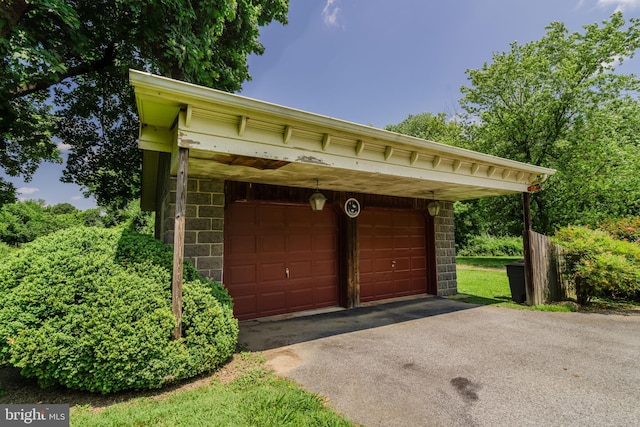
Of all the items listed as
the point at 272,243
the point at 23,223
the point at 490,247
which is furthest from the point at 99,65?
the point at 23,223

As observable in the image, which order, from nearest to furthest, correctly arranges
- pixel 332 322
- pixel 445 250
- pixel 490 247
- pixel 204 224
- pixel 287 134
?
pixel 287 134 < pixel 204 224 < pixel 332 322 < pixel 445 250 < pixel 490 247

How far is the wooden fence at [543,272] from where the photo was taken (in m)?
6.52

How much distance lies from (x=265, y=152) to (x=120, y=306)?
213 centimetres

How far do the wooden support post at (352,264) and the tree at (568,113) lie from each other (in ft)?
31.2

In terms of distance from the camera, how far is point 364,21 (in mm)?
9906

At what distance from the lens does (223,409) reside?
98.3 inches

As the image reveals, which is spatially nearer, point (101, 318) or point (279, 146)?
point (101, 318)

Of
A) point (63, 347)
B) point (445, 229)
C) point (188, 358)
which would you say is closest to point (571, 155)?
point (445, 229)

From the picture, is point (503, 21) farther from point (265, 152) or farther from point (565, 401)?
point (565, 401)

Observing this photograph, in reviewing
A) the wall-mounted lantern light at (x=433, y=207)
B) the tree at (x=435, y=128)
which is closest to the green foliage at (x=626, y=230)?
the wall-mounted lantern light at (x=433, y=207)

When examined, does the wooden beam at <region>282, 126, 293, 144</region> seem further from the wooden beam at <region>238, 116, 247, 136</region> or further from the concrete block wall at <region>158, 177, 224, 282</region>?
the concrete block wall at <region>158, 177, 224, 282</region>
